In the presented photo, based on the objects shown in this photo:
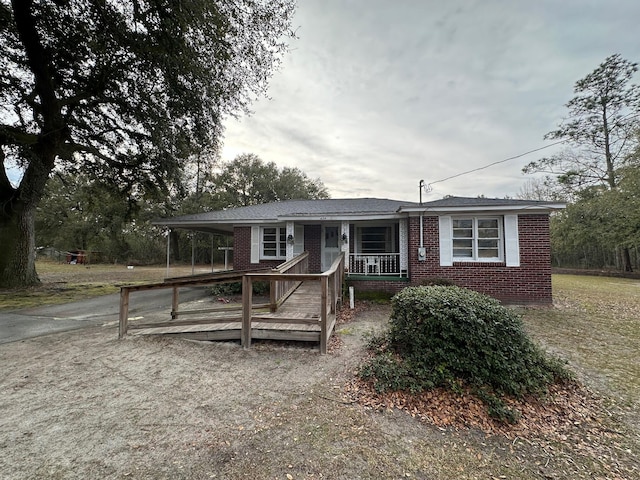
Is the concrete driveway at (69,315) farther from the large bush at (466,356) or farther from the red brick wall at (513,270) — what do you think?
the red brick wall at (513,270)

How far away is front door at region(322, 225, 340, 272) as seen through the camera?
11195mm

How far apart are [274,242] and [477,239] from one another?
7265mm

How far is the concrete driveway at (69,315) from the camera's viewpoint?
5.38m

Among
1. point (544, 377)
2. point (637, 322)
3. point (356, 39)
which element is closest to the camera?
point (544, 377)

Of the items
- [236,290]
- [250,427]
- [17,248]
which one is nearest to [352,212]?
[236,290]

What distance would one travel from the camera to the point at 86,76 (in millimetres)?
9492

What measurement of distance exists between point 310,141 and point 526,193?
1069 inches

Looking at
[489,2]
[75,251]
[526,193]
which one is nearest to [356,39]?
[489,2]

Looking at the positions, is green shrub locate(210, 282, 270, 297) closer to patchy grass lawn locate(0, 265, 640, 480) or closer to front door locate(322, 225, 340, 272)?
front door locate(322, 225, 340, 272)

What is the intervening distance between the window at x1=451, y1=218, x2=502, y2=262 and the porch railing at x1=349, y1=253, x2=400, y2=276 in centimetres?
199

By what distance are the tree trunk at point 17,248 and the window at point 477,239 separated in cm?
1557

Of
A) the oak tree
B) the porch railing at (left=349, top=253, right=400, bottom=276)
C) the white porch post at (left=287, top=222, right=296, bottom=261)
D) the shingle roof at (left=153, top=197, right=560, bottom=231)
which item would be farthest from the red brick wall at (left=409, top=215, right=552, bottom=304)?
the oak tree

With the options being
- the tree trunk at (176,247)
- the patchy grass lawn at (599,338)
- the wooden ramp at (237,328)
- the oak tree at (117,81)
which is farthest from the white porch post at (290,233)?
the tree trunk at (176,247)

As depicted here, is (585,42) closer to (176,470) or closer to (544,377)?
(544,377)
